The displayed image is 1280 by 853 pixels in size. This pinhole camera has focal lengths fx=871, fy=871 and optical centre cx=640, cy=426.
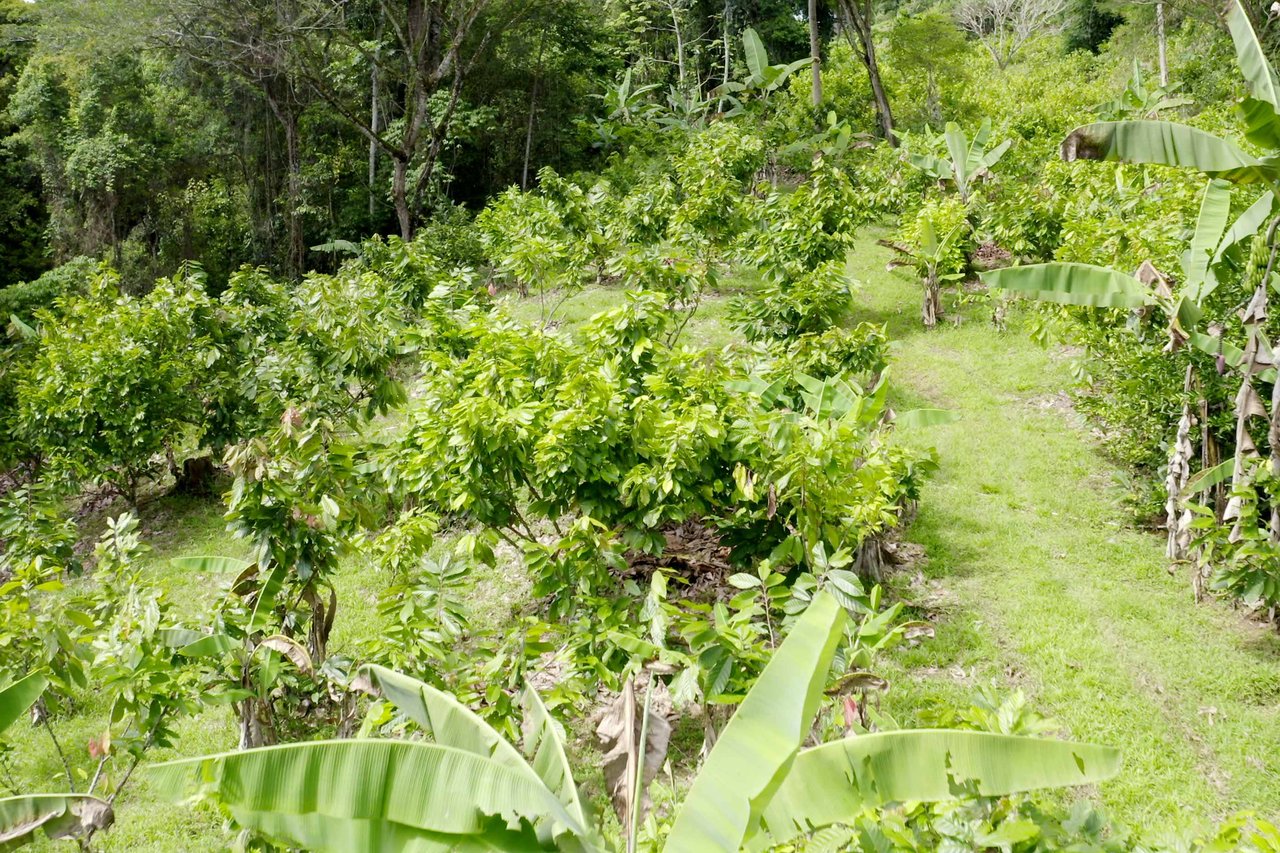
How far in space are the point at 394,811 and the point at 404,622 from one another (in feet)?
5.83

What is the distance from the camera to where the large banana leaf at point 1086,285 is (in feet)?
17.4

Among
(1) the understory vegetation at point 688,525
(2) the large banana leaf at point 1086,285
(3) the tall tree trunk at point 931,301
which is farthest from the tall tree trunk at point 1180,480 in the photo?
(3) the tall tree trunk at point 931,301

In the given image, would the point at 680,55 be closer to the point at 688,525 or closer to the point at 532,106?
the point at 532,106

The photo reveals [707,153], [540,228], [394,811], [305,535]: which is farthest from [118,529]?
[707,153]

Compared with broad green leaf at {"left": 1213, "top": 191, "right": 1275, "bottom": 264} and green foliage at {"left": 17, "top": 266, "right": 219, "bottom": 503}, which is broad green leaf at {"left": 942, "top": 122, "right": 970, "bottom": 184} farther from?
green foliage at {"left": 17, "top": 266, "right": 219, "bottom": 503}

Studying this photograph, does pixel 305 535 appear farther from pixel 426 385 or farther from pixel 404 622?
pixel 426 385

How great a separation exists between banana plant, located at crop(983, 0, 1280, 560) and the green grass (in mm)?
782

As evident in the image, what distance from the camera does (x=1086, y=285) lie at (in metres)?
5.39

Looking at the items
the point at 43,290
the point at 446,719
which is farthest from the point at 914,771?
the point at 43,290

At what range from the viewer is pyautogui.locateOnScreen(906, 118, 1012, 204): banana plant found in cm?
1241

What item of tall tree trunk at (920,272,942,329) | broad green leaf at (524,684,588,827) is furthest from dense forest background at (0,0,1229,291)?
broad green leaf at (524,684,588,827)

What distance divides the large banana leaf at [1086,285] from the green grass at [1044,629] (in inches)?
80.1

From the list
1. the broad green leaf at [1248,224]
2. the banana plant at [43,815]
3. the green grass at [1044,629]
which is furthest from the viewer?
the broad green leaf at [1248,224]

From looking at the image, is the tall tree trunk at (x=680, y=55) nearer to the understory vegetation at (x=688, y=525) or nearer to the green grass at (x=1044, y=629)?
the understory vegetation at (x=688, y=525)
